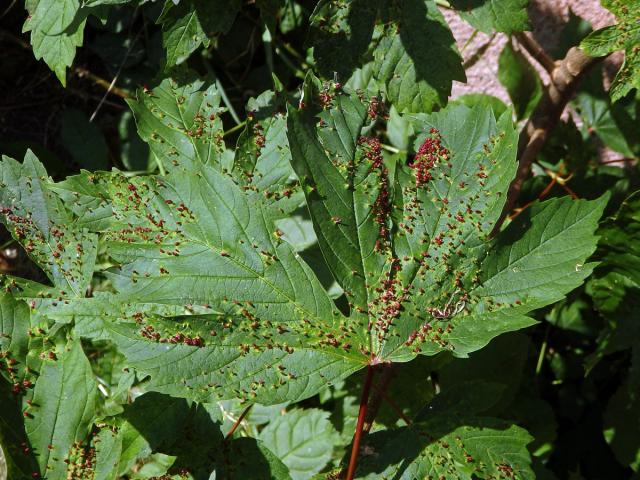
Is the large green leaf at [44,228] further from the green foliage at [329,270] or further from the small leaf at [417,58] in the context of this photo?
the small leaf at [417,58]

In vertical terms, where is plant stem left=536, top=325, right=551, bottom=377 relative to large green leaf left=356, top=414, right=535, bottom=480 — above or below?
below

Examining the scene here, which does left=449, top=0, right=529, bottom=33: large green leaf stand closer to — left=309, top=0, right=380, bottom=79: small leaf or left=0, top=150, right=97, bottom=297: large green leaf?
left=309, top=0, right=380, bottom=79: small leaf

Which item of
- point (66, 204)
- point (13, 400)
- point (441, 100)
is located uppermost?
point (441, 100)

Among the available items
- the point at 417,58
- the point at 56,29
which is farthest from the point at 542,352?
the point at 56,29

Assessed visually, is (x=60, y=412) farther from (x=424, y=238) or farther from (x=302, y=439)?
(x=424, y=238)

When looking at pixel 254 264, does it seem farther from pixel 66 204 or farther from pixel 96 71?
pixel 96 71

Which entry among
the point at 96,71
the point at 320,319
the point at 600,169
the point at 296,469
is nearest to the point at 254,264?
the point at 320,319

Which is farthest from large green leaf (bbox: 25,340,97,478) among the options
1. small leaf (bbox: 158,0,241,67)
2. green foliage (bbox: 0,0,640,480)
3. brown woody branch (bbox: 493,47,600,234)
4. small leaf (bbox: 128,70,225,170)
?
brown woody branch (bbox: 493,47,600,234)
